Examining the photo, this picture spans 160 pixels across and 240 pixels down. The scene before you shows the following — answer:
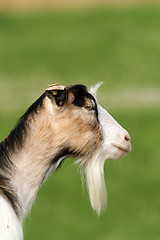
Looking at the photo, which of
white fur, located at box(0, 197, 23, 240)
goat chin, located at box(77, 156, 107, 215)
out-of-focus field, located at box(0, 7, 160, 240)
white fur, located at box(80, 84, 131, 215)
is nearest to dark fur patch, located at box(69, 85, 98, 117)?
white fur, located at box(80, 84, 131, 215)

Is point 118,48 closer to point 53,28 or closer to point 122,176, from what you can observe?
point 53,28

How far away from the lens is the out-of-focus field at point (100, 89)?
1780 cm

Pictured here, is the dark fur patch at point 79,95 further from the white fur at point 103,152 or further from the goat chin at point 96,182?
the goat chin at point 96,182

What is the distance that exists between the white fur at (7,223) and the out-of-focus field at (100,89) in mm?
2839

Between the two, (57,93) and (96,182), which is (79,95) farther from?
(96,182)

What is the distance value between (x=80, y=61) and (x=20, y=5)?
5.60 meters

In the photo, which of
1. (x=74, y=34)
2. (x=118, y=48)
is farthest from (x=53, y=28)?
(x=118, y=48)

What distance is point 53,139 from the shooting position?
32.6 ft

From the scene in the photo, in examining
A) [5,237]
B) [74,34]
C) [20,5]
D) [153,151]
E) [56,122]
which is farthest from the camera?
[20,5]

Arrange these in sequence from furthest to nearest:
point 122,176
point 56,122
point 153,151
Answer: point 153,151 < point 122,176 < point 56,122

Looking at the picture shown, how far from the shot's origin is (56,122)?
9.88 m

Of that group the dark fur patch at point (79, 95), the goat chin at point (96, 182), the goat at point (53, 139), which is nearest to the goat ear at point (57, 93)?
the goat at point (53, 139)

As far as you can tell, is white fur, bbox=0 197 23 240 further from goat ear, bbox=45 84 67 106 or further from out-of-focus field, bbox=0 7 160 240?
out-of-focus field, bbox=0 7 160 240

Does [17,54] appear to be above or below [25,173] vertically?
below
